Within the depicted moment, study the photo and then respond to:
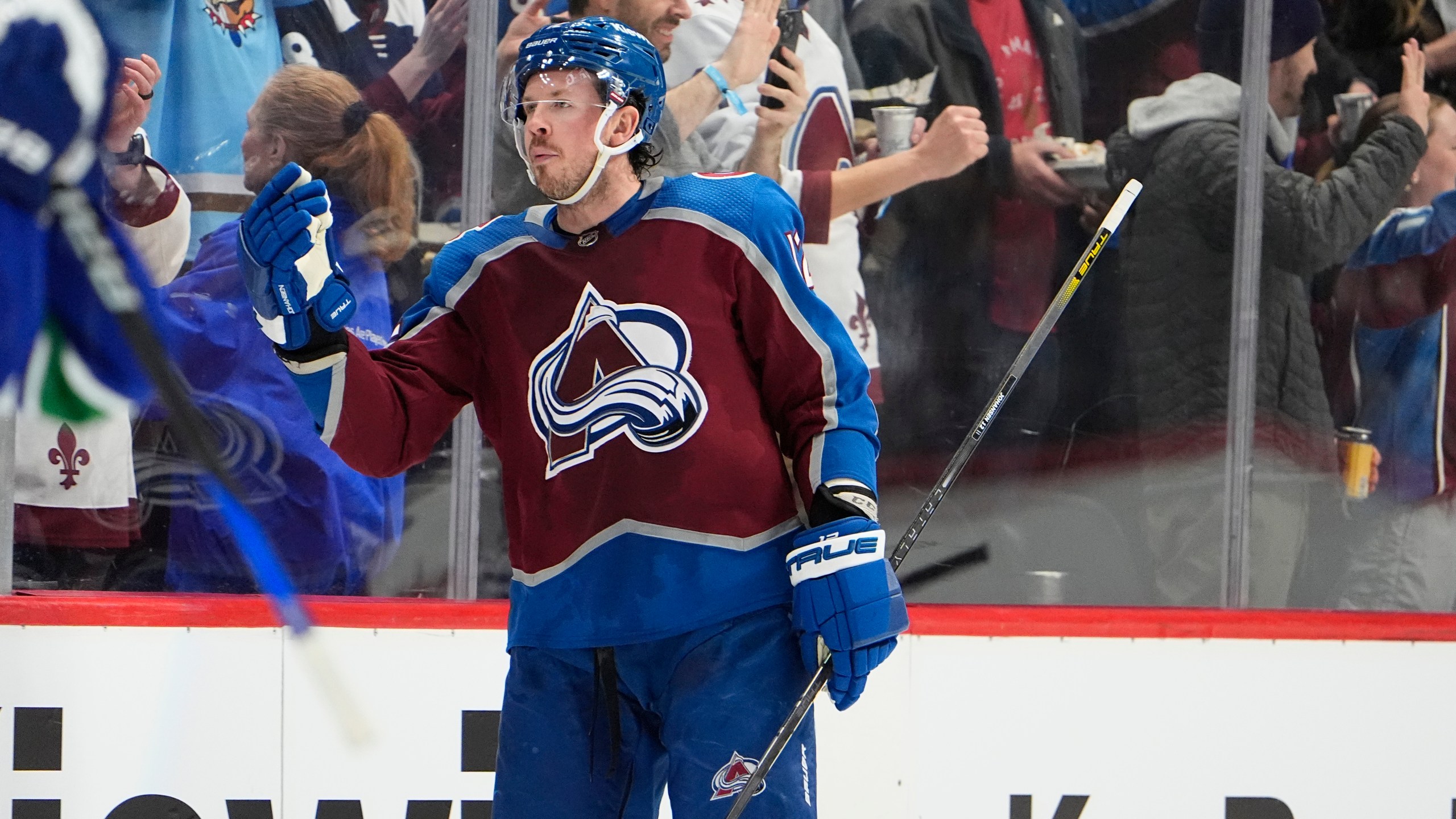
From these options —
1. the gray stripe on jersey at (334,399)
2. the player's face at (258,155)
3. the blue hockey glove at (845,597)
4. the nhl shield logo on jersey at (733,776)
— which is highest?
the player's face at (258,155)

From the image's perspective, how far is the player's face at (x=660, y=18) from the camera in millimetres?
3088

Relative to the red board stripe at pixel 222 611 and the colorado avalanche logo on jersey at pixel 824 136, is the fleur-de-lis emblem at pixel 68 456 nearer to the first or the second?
the red board stripe at pixel 222 611

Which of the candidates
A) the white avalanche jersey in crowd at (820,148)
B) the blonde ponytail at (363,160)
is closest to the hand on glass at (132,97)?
the blonde ponytail at (363,160)

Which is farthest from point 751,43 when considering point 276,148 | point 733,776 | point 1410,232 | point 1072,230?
point 733,776

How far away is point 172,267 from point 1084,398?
1857mm

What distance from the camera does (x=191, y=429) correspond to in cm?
165

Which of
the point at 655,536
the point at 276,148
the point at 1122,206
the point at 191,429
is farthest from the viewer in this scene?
the point at 276,148

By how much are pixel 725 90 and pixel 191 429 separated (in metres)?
1.70

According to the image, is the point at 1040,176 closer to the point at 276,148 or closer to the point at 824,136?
the point at 824,136

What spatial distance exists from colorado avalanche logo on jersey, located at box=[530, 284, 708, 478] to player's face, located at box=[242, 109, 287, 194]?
1.37 m

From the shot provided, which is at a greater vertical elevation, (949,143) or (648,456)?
(949,143)

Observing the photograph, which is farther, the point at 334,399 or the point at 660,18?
the point at 660,18

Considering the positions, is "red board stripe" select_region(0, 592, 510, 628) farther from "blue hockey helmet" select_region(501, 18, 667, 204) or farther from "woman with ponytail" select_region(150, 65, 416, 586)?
"blue hockey helmet" select_region(501, 18, 667, 204)

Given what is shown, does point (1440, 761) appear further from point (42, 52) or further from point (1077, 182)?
point (42, 52)
